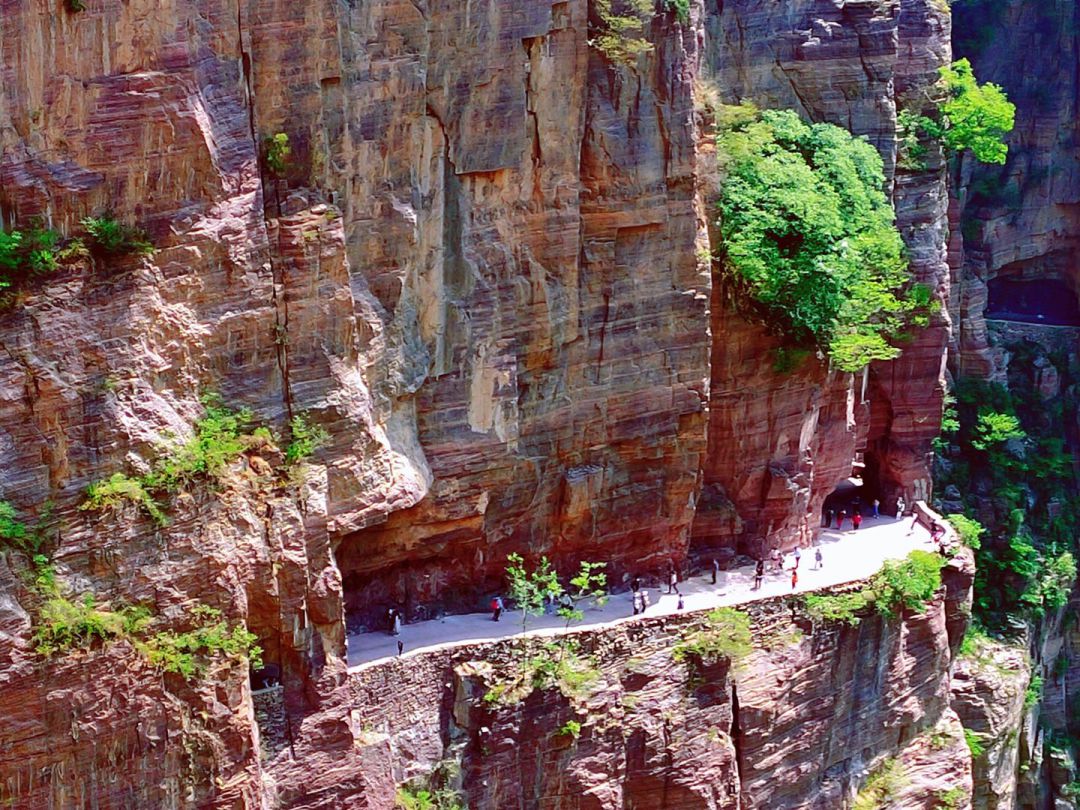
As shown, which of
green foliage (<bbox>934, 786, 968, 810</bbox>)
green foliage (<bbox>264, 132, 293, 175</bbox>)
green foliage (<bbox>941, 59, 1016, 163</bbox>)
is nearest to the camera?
green foliage (<bbox>264, 132, 293, 175</bbox>)

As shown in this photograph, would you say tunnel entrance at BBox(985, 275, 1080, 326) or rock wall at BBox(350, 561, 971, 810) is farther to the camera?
tunnel entrance at BBox(985, 275, 1080, 326)

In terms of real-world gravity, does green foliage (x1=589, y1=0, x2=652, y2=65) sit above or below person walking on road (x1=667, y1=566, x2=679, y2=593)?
above

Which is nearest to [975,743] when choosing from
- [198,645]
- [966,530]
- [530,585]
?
[966,530]

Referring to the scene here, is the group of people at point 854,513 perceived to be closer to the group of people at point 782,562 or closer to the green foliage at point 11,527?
the group of people at point 782,562

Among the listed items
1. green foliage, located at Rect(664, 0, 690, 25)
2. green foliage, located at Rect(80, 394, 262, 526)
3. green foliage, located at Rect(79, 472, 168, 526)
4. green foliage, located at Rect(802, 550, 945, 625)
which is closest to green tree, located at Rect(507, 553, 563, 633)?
green foliage, located at Rect(802, 550, 945, 625)

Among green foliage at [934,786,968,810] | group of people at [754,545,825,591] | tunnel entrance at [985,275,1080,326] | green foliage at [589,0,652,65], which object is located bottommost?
green foliage at [934,786,968,810]

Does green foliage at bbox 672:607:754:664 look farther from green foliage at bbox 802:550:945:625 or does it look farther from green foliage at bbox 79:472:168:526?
green foliage at bbox 79:472:168:526

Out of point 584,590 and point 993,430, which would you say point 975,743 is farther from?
point 584,590
